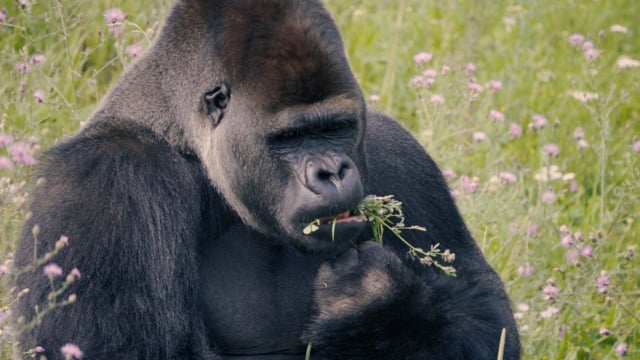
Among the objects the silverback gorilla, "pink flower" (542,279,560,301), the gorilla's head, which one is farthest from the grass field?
the gorilla's head

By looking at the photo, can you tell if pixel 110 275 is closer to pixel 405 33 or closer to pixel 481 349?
pixel 481 349

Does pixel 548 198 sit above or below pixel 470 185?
below

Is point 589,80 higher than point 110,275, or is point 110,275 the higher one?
point 110,275

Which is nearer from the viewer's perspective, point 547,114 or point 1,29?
point 1,29

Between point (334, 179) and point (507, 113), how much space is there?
3776 millimetres

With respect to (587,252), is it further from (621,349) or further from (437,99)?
(437,99)

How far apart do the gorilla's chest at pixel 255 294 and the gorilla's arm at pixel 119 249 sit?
0.19 meters

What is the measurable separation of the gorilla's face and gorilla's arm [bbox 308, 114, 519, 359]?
0.54 feet

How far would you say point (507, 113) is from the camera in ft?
24.0

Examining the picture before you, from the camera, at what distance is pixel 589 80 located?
5.89 metres

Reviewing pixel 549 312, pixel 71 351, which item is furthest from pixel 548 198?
pixel 71 351

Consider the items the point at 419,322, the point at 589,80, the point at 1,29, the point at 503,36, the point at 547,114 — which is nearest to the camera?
the point at 419,322

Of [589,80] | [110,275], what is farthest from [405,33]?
[110,275]

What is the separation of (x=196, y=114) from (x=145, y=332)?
75 cm
